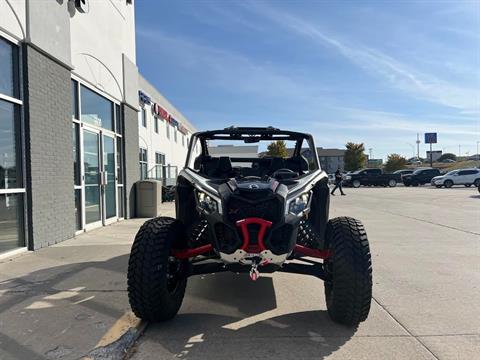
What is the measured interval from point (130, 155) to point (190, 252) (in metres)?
10.1

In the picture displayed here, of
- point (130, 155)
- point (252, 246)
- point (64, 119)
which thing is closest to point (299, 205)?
point (252, 246)

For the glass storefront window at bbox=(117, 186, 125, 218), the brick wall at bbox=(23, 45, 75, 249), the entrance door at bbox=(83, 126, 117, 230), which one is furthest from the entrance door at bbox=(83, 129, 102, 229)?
the glass storefront window at bbox=(117, 186, 125, 218)

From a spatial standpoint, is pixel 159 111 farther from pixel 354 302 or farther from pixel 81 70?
pixel 354 302

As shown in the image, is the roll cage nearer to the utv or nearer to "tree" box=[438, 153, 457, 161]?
the utv

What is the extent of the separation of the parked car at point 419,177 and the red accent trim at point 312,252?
41.7 meters

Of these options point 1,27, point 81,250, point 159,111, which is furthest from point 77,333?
point 159,111

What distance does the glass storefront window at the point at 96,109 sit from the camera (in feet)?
34.0

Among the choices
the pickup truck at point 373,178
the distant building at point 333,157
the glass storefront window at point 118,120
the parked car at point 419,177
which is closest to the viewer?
the glass storefront window at point 118,120

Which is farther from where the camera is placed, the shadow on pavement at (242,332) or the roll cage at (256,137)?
the roll cage at (256,137)

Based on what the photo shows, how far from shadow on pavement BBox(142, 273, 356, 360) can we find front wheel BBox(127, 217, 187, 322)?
204 mm

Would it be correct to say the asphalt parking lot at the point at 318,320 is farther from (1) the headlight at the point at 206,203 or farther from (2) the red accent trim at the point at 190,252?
(1) the headlight at the point at 206,203

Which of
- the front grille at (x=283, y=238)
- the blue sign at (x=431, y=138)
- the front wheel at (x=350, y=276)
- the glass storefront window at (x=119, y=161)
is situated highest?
the blue sign at (x=431, y=138)

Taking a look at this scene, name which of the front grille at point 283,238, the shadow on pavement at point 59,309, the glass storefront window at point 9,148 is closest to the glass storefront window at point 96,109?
the glass storefront window at point 9,148

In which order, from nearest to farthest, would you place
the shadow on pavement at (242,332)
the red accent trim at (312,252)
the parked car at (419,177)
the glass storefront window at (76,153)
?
1. the shadow on pavement at (242,332)
2. the red accent trim at (312,252)
3. the glass storefront window at (76,153)
4. the parked car at (419,177)
